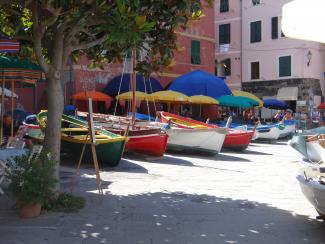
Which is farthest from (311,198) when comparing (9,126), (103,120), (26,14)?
(103,120)

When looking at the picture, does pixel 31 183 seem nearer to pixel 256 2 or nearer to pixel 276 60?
pixel 276 60

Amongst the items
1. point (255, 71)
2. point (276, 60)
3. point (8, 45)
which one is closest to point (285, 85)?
point (276, 60)

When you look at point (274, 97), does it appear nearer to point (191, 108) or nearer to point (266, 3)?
point (266, 3)

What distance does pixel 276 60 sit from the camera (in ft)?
137

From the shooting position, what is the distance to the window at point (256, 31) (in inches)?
1679

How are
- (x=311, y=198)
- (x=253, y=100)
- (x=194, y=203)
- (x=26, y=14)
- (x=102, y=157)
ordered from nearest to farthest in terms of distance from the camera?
(x=311, y=198) → (x=194, y=203) → (x=26, y=14) → (x=102, y=157) → (x=253, y=100)

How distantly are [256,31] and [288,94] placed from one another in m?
6.33

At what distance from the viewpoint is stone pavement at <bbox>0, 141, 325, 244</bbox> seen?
21.4ft

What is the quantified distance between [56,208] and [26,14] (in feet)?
12.5

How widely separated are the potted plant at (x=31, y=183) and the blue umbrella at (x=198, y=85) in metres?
19.4

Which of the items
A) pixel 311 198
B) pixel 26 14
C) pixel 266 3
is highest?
pixel 266 3

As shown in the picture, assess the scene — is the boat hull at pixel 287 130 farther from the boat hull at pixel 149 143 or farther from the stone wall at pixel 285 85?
the boat hull at pixel 149 143

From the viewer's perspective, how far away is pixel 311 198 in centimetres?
654

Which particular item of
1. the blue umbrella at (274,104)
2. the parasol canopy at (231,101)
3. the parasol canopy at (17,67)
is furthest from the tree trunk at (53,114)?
the blue umbrella at (274,104)
